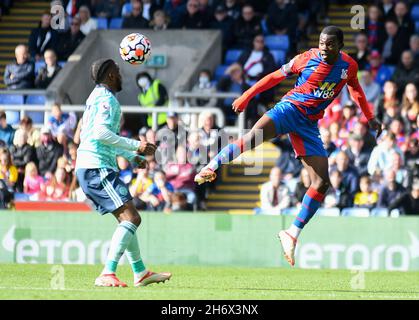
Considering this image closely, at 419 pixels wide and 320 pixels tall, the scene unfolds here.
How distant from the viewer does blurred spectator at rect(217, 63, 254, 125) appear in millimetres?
22156

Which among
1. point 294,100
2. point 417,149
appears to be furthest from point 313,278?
point 417,149

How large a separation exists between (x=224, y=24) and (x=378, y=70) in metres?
3.75

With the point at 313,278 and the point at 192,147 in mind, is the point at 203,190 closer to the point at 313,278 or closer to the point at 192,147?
the point at 192,147

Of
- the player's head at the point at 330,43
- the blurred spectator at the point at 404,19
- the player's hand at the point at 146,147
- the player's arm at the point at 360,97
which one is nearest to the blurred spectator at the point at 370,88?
the blurred spectator at the point at 404,19

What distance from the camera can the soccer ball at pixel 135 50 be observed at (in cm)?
1362

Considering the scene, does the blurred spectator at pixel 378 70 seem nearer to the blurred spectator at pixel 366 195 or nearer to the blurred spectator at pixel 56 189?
the blurred spectator at pixel 366 195

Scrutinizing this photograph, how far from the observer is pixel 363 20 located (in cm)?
2341

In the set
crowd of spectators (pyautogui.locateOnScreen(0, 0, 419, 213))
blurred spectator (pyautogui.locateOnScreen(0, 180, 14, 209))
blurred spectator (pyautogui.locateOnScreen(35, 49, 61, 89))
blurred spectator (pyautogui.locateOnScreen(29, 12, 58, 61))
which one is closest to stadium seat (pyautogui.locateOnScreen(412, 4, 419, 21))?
crowd of spectators (pyautogui.locateOnScreen(0, 0, 419, 213))

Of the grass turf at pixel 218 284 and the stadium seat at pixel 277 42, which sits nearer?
the grass turf at pixel 218 284

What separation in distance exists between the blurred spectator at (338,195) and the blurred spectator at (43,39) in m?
8.00

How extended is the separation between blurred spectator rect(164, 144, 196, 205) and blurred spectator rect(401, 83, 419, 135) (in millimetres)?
3645

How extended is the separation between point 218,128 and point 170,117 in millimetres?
883

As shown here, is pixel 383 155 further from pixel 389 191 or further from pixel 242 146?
pixel 242 146

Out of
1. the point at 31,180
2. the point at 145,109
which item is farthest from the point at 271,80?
the point at 31,180
